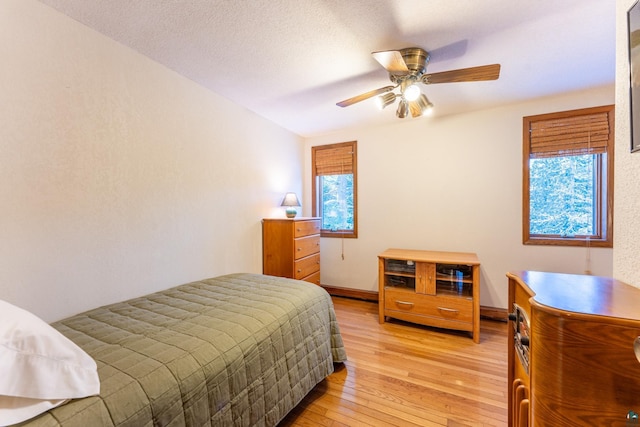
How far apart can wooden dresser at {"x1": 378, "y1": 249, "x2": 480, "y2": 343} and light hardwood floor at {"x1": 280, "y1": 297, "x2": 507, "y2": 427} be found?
155 mm

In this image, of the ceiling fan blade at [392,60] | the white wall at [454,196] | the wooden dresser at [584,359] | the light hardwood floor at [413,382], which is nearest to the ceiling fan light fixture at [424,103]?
the ceiling fan blade at [392,60]

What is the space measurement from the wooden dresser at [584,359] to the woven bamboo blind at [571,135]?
2487 mm

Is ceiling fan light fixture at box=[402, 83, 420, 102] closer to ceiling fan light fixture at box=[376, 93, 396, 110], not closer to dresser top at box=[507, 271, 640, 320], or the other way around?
ceiling fan light fixture at box=[376, 93, 396, 110]

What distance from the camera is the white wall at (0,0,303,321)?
1392mm

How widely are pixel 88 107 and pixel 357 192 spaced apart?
114 inches

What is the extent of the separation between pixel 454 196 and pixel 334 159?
5.60ft

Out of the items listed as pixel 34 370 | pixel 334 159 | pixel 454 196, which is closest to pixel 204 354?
pixel 34 370

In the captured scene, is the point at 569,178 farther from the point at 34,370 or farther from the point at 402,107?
the point at 34,370

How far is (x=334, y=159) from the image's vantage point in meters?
3.88

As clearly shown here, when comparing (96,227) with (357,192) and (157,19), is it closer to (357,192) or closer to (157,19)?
(157,19)

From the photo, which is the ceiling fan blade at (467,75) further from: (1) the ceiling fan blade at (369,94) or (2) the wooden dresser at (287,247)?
(2) the wooden dresser at (287,247)

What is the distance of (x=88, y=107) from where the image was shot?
1654 mm

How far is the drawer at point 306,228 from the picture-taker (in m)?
3.01

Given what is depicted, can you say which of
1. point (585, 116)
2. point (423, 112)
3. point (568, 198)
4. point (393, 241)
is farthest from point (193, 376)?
point (585, 116)
